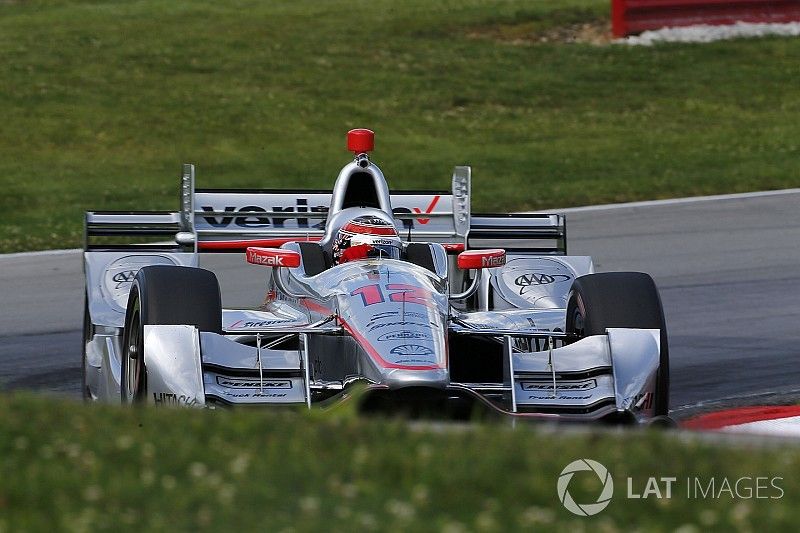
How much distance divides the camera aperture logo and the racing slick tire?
2.94 meters

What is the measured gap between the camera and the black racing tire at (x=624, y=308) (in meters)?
6.96

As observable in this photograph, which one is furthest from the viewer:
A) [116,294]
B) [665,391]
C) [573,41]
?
[573,41]

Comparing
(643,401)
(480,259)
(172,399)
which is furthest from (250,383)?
(643,401)

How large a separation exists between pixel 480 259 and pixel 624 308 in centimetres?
91

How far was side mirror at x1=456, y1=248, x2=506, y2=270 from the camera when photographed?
7711 mm

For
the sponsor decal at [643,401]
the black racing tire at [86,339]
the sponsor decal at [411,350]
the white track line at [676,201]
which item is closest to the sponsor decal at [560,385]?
the sponsor decal at [643,401]

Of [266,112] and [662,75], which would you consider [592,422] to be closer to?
[266,112]

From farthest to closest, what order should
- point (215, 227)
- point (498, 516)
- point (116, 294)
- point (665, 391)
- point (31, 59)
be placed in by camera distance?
point (31, 59) < point (215, 227) < point (116, 294) < point (665, 391) < point (498, 516)

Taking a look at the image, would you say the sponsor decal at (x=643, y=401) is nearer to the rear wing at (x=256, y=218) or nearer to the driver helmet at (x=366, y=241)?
the driver helmet at (x=366, y=241)

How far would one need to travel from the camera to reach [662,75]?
20406mm

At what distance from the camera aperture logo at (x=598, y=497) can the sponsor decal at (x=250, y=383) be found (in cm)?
254

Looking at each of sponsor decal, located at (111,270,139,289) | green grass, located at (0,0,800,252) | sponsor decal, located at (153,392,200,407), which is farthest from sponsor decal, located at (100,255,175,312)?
green grass, located at (0,0,800,252)

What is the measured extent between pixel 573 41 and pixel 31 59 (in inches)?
305

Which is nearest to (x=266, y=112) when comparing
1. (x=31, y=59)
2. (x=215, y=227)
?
(x=31, y=59)
